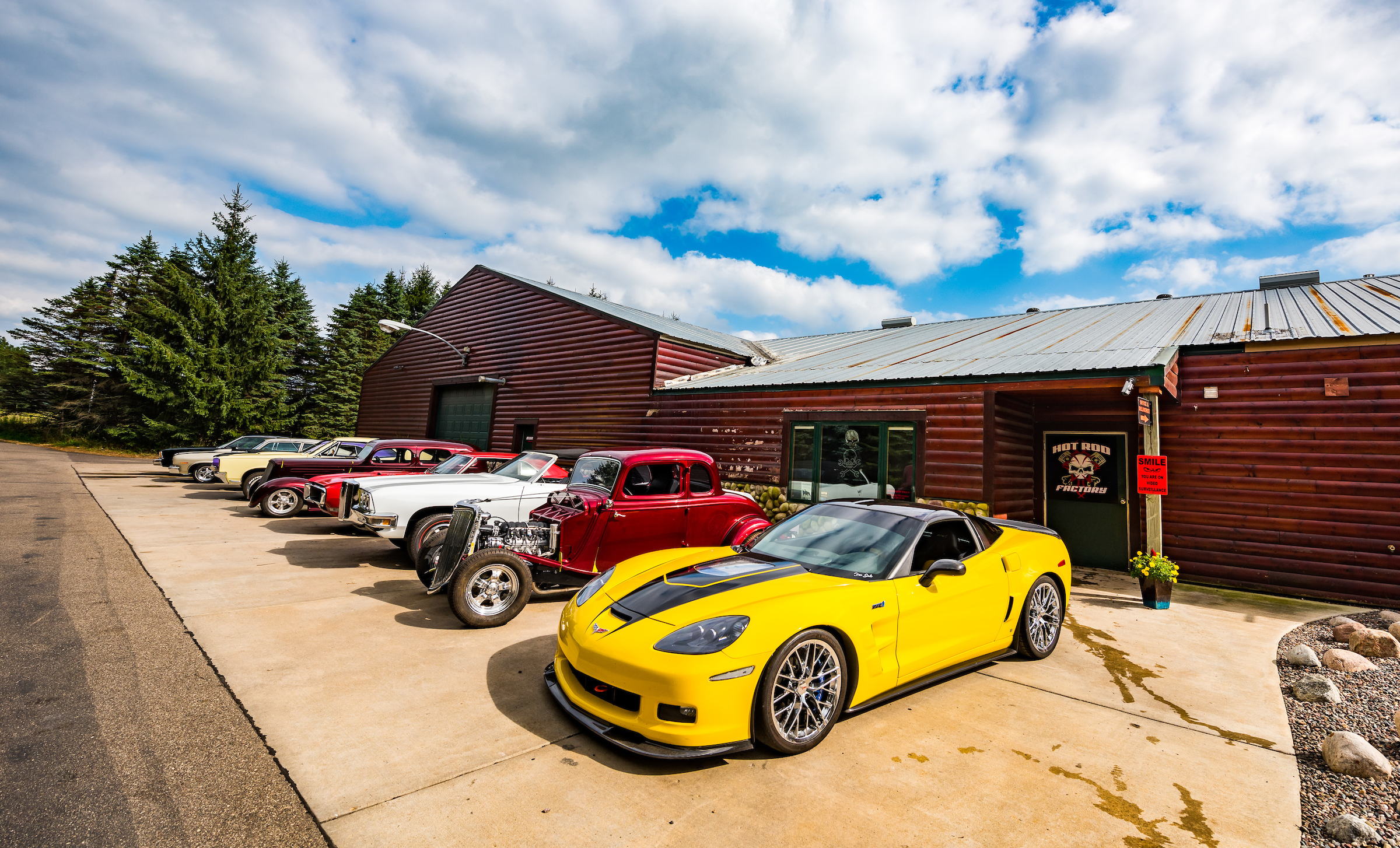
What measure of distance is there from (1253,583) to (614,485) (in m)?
8.85

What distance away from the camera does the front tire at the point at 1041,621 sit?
460cm

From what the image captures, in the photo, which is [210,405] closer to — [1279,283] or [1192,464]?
[1192,464]

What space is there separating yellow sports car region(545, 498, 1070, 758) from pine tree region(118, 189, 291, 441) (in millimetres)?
34184

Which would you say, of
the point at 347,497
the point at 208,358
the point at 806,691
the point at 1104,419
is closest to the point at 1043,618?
the point at 806,691

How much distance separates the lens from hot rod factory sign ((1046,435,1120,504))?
380 inches

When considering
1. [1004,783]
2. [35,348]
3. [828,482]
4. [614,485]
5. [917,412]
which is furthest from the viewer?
[35,348]

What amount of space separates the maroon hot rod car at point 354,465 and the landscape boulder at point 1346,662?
35.0 ft

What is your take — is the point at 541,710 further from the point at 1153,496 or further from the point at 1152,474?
the point at 1153,496

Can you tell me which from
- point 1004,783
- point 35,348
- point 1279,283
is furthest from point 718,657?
point 35,348

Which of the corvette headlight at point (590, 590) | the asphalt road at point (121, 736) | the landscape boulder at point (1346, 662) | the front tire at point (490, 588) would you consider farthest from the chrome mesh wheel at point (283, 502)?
the landscape boulder at point (1346, 662)

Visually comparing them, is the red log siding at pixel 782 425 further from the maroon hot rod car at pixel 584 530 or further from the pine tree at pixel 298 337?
the pine tree at pixel 298 337

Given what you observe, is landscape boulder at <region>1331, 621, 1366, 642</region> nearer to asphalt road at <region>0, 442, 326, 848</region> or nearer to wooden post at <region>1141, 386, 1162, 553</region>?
wooden post at <region>1141, 386, 1162, 553</region>

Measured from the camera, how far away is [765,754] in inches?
122

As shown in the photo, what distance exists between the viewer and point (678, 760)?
301cm
